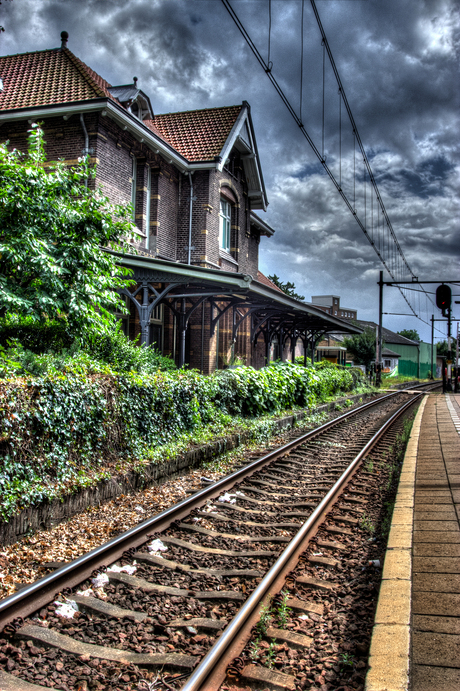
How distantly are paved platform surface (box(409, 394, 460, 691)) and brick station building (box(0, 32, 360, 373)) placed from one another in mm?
6843

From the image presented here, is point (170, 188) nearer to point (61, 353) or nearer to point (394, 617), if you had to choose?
point (61, 353)

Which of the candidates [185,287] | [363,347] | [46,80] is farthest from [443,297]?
[363,347]

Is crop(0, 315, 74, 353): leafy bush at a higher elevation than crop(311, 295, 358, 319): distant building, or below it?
below

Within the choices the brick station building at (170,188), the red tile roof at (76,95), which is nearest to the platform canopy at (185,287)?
the brick station building at (170,188)

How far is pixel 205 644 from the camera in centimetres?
308

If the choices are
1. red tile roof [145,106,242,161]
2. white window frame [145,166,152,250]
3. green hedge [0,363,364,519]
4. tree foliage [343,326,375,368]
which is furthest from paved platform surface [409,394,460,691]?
tree foliage [343,326,375,368]

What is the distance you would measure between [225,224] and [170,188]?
12.0ft

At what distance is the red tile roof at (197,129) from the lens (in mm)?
17797

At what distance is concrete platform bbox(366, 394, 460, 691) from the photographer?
2625 millimetres

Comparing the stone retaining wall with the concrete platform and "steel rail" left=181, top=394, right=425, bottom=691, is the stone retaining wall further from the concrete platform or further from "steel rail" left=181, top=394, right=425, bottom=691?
the concrete platform

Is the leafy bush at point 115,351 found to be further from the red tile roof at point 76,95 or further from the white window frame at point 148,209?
the red tile roof at point 76,95

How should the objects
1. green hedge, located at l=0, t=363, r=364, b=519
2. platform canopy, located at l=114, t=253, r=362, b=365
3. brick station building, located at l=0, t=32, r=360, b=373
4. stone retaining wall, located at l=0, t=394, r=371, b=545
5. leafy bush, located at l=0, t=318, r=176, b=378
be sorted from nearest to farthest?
stone retaining wall, located at l=0, t=394, r=371, b=545, green hedge, located at l=0, t=363, r=364, b=519, leafy bush, located at l=0, t=318, r=176, b=378, platform canopy, located at l=114, t=253, r=362, b=365, brick station building, located at l=0, t=32, r=360, b=373

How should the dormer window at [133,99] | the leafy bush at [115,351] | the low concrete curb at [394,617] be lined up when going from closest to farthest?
the low concrete curb at [394,617]
the leafy bush at [115,351]
the dormer window at [133,99]

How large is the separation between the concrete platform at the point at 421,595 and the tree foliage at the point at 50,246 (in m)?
5.59
